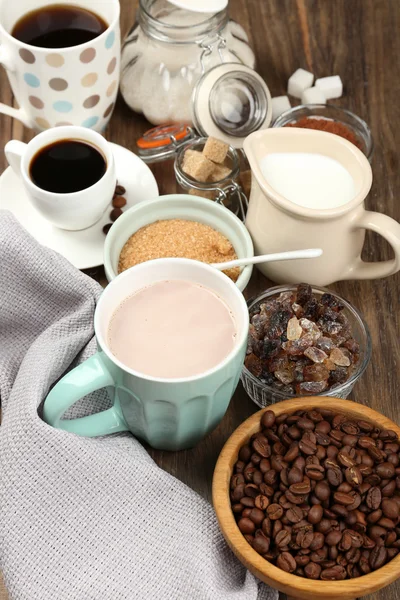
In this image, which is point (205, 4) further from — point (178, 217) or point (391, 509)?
point (391, 509)

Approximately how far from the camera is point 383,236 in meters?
1.22

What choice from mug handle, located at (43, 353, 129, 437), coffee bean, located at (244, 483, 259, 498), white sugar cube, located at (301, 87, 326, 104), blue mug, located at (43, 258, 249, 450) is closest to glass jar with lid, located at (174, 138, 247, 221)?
white sugar cube, located at (301, 87, 326, 104)

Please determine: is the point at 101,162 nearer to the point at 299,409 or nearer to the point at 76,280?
the point at 76,280

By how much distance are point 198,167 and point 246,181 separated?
11cm

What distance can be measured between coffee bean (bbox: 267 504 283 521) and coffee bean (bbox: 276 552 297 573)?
47 mm

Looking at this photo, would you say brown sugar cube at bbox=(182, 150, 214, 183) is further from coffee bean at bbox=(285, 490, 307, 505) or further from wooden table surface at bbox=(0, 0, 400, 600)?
coffee bean at bbox=(285, 490, 307, 505)

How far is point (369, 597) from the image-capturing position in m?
1.05

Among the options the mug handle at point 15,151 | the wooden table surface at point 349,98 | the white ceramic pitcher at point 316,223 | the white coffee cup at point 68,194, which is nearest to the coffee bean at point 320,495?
the wooden table surface at point 349,98

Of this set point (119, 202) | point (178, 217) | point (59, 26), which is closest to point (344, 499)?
point (178, 217)

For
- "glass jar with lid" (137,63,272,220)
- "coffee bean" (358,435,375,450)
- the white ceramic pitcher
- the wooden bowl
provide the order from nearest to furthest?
the wooden bowl < "coffee bean" (358,435,375,450) < the white ceramic pitcher < "glass jar with lid" (137,63,272,220)

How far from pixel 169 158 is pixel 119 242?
27 cm

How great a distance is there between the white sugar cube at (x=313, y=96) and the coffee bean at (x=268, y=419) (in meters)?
0.73

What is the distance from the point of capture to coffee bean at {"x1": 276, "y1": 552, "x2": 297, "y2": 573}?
3.08 feet

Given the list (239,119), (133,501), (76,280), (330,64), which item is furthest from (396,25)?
(133,501)
